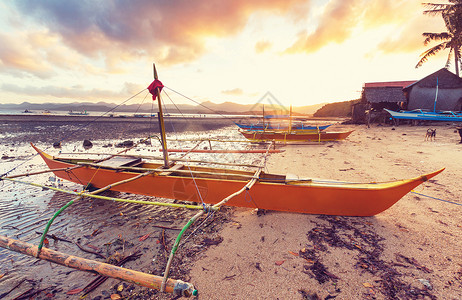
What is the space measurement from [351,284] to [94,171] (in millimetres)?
7727

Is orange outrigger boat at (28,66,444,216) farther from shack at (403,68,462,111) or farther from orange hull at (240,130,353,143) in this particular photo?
shack at (403,68,462,111)

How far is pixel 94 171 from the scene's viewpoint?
20.1 feet

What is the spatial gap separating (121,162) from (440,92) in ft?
121

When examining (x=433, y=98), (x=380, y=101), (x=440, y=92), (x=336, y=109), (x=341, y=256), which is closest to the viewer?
(x=341, y=256)

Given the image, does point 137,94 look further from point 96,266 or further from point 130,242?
point 96,266

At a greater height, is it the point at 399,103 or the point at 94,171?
the point at 399,103

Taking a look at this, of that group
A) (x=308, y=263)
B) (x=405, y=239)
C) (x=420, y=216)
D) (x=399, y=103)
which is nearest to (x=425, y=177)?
(x=405, y=239)

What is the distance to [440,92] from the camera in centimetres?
2298

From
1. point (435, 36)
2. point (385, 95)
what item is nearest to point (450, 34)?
point (435, 36)

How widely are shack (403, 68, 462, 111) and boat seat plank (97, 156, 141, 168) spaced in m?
33.5

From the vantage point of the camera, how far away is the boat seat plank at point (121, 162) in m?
6.15

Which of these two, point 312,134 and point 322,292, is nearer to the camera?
point 322,292

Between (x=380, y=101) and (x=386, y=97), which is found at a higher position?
(x=386, y=97)

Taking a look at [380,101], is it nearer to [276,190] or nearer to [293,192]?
[293,192]
